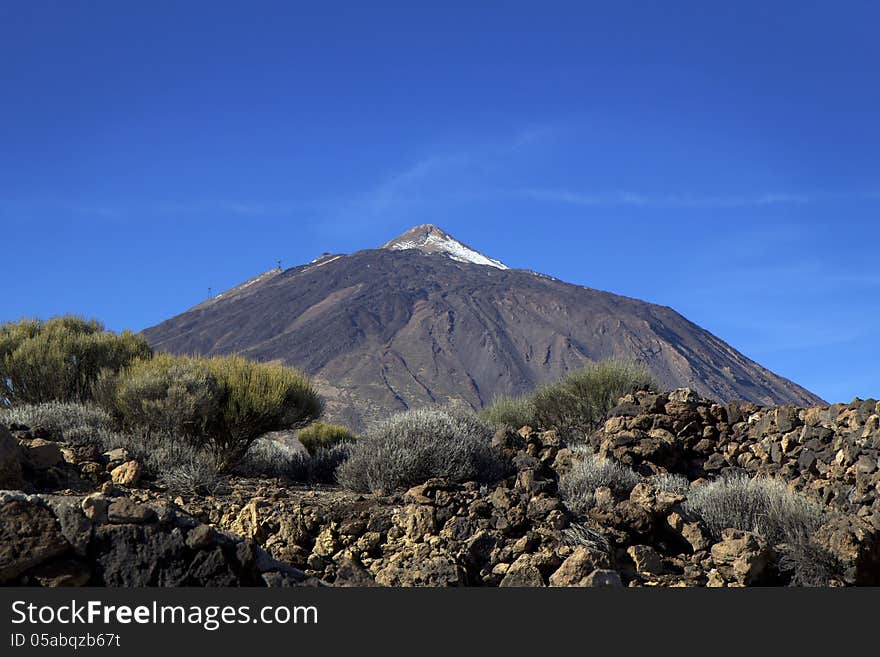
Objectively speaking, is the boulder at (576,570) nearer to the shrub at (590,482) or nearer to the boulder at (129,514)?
the shrub at (590,482)

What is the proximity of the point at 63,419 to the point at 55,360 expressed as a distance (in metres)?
3.71

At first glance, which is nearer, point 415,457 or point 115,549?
point 115,549

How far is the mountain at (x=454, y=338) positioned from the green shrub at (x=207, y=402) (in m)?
97.5

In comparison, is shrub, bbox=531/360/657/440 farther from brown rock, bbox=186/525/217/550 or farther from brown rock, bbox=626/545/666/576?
brown rock, bbox=186/525/217/550

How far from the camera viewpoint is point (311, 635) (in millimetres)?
4574

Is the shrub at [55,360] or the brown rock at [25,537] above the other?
the shrub at [55,360]

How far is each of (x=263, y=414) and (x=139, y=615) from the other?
10.2m

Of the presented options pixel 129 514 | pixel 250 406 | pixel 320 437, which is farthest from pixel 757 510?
pixel 320 437

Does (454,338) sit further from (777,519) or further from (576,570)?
(576,570)

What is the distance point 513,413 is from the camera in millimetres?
18891

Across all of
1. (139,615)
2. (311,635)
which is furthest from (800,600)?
(139,615)

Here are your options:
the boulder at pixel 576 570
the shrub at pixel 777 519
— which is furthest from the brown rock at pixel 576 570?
the shrub at pixel 777 519

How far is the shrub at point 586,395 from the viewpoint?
1789 centimetres

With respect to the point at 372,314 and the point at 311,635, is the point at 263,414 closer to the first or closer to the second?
the point at 311,635
